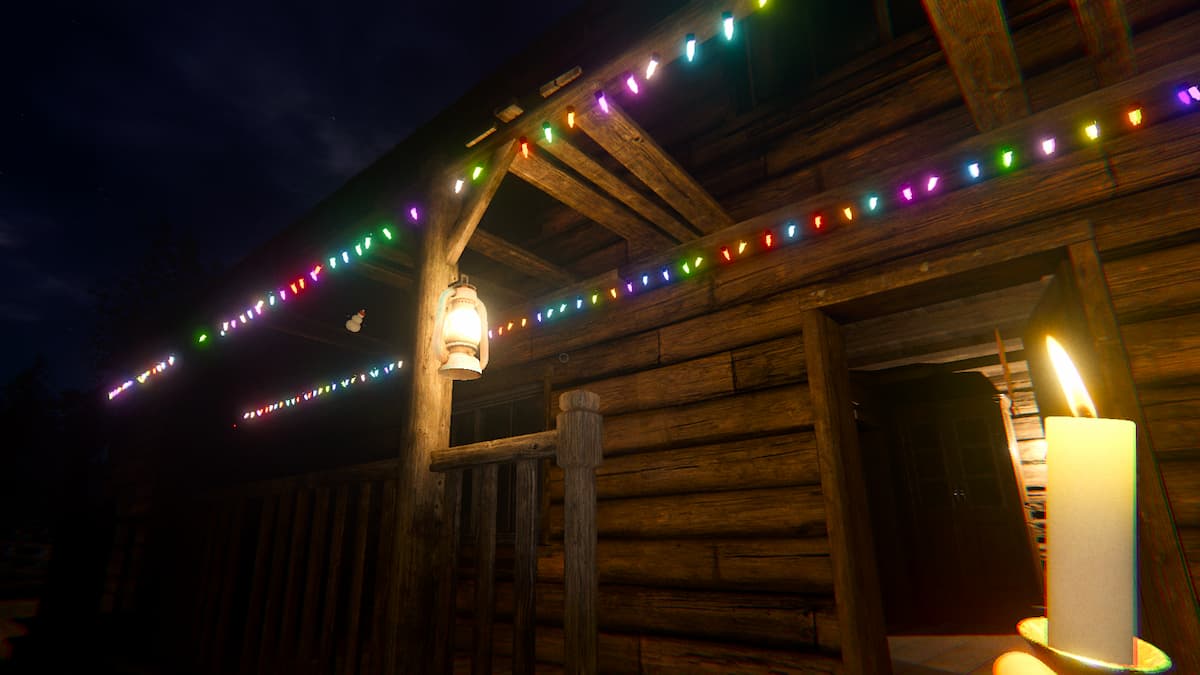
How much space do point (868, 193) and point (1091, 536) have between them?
3.05 m

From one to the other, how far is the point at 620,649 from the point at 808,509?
165 cm

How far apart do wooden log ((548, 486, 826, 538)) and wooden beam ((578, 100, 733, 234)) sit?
185 cm

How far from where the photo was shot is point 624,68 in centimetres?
234

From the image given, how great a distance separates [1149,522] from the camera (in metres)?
2.21

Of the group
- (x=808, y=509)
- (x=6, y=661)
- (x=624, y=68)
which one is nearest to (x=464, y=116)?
(x=624, y=68)

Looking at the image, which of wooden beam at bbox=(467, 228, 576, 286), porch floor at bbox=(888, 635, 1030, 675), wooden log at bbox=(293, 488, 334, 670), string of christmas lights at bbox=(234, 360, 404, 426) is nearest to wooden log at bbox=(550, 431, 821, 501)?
wooden beam at bbox=(467, 228, 576, 286)

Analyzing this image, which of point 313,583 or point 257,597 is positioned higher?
point 313,583

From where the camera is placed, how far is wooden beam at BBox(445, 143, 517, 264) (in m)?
2.97

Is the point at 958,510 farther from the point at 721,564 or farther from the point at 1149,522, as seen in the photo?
the point at 1149,522

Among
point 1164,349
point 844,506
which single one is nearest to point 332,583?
point 844,506

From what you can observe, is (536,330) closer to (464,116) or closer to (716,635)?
(464,116)

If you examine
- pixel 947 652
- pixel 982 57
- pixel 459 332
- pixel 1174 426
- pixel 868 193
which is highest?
pixel 982 57

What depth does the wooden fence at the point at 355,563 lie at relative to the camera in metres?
2.33

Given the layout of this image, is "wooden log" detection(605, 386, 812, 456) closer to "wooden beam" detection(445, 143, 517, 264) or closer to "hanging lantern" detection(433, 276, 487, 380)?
"hanging lantern" detection(433, 276, 487, 380)
